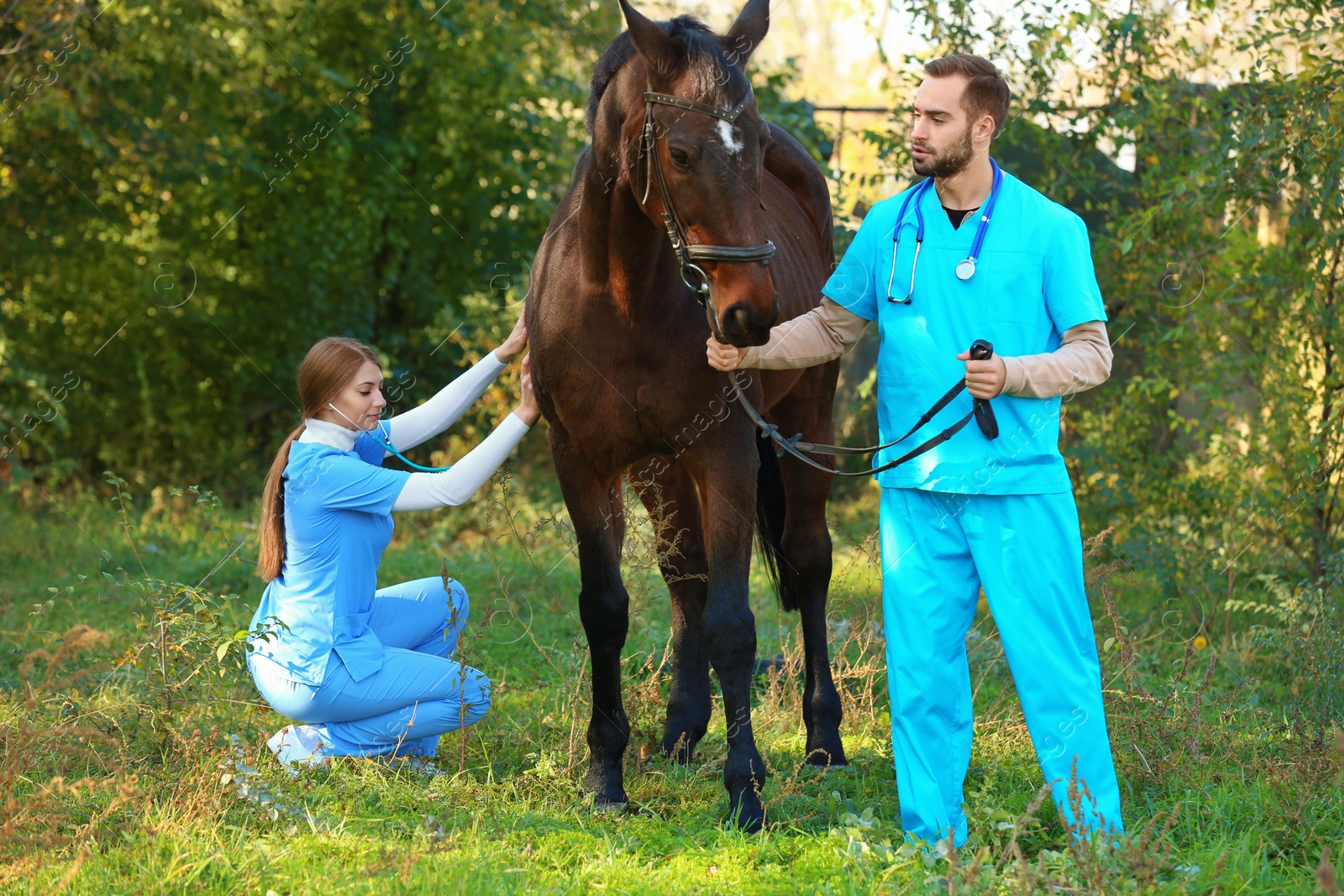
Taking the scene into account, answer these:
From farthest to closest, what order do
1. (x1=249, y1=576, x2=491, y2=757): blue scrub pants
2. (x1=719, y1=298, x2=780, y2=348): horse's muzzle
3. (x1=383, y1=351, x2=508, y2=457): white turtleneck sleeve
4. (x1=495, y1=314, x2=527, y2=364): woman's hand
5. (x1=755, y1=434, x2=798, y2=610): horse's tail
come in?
1. (x1=755, y1=434, x2=798, y2=610): horse's tail
2. (x1=383, y1=351, x2=508, y2=457): white turtleneck sleeve
3. (x1=495, y1=314, x2=527, y2=364): woman's hand
4. (x1=249, y1=576, x2=491, y2=757): blue scrub pants
5. (x1=719, y1=298, x2=780, y2=348): horse's muzzle

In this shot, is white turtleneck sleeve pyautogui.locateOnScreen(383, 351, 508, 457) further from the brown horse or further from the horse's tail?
the horse's tail

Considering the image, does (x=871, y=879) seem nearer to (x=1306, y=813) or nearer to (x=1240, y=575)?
(x=1306, y=813)

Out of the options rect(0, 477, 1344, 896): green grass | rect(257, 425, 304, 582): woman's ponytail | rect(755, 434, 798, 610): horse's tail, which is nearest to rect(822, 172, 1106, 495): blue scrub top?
rect(0, 477, 1344, 896): green grass

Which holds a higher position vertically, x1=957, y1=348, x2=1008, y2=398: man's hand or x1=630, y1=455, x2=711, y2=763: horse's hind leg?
x1=957, y1=348, x2=1008, y2=398: man's hand

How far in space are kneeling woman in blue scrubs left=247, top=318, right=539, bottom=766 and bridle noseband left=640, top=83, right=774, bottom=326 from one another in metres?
1.01

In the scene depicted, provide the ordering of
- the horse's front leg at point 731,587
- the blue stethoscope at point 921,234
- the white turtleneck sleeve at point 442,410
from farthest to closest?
the white turtleneck sleeve at point 442,410 < the horse's front leg at point 731,587 < the blue stethoscope at point 921,234

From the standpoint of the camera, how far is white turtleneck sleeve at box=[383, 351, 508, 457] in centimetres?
421

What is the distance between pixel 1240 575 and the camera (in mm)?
6363

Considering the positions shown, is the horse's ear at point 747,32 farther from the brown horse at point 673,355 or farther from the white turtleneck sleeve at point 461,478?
the white turtleneck sleeve at point 461,478

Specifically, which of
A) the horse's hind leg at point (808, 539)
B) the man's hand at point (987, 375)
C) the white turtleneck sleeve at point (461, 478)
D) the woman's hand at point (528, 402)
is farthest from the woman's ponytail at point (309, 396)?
the man's hand at point (987, 375)

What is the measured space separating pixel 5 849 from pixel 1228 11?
6580 mm

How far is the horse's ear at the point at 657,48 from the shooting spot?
9.91ft

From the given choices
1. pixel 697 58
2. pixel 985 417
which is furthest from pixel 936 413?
pixel 697 58

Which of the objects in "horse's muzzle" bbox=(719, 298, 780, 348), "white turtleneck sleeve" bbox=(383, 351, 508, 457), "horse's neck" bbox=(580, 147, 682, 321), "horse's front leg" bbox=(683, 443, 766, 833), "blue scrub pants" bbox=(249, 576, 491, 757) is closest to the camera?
"horse's muzzle" bbox=(719, 298, 780, 348)
